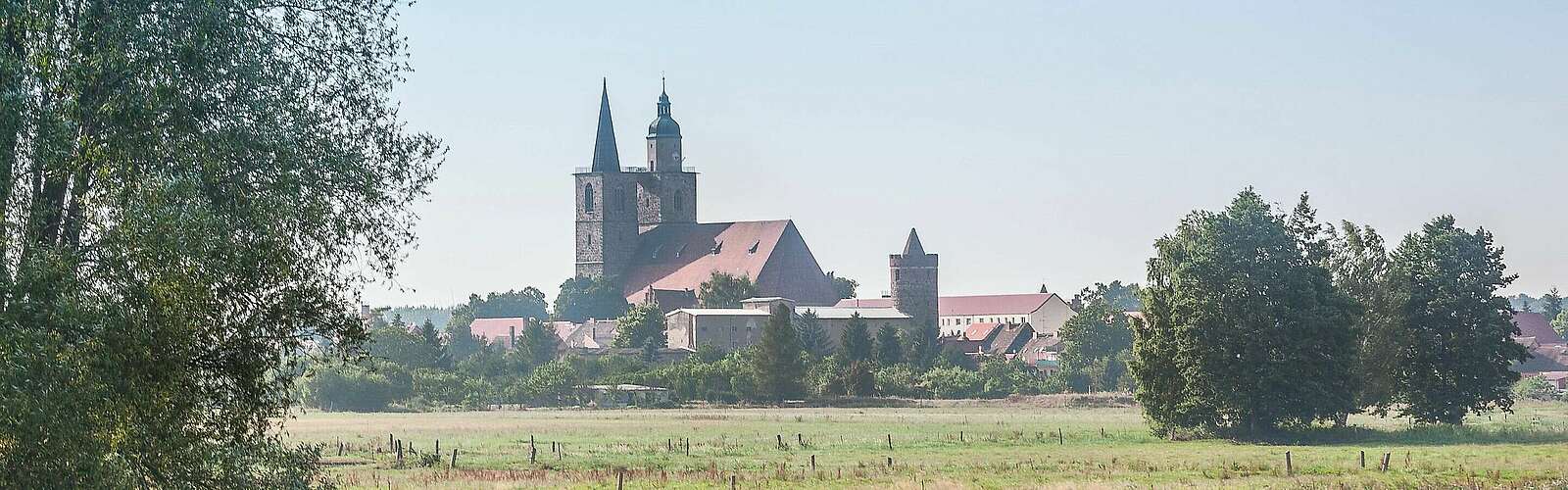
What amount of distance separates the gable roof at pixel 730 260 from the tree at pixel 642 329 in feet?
72.6

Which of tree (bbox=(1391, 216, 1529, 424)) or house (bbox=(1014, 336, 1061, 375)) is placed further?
house (bbox=(1014, 336, 1061, 375))

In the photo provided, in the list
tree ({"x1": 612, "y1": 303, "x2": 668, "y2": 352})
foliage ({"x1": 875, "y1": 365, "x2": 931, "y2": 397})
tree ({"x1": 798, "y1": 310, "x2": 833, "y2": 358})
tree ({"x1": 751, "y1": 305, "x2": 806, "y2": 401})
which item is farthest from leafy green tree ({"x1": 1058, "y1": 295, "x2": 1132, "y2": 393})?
tree ({"x1": 612, "y1": 303, "x2": 668, "y2": 352})

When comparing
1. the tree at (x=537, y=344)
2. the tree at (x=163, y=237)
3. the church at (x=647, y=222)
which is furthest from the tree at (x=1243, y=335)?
the church at (x=647, y=222)

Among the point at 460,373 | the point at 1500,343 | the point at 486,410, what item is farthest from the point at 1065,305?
the point at 1500,343

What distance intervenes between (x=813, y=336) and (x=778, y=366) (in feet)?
97.1

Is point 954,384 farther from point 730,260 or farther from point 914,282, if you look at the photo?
point 730,260

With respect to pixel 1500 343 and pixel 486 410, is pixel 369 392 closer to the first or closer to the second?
pixel 486 410

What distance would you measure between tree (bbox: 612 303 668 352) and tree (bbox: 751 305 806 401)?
29.3m

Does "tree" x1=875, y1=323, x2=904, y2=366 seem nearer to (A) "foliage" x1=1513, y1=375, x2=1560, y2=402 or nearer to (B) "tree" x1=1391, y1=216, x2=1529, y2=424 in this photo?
(A) "foliage" x1=1513, y1=375, x2=1560, y2=402

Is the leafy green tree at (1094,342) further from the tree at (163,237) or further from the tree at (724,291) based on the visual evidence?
the tree at (163,237)

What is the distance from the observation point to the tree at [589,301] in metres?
163

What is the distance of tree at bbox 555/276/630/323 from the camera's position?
162750 millimetres

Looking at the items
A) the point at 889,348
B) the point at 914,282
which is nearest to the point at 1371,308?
the point at 889,348

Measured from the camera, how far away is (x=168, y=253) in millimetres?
15531
